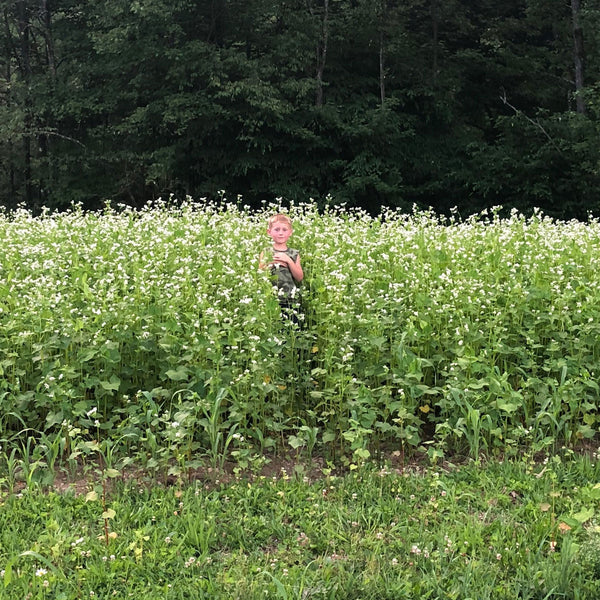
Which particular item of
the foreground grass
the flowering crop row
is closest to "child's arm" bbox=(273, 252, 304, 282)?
the flowering crop row

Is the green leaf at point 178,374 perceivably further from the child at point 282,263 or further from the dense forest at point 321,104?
the dense forest at point 321,104

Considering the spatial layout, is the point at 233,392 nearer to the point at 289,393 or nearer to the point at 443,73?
the point at 289,393

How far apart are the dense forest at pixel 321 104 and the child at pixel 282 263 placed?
1404cm

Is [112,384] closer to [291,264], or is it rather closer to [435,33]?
[291,264]

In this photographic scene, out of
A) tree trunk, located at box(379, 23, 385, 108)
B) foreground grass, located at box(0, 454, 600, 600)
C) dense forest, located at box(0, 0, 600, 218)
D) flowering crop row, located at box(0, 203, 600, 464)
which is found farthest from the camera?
tree trunk, located at box(379, 23, 385, 108)

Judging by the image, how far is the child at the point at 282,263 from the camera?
6.57 metres

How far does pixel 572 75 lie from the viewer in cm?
2512

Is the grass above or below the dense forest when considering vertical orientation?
below

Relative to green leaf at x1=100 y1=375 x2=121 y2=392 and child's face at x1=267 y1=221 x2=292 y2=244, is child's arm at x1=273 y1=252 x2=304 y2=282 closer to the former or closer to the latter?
child's face at x1=267 y1=221 x2=292 y2=244

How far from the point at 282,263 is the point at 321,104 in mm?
17285

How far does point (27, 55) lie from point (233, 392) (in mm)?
27613

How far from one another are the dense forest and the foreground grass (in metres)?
16.8

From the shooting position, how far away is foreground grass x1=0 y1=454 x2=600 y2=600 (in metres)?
3.32

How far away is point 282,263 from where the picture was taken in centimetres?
682
